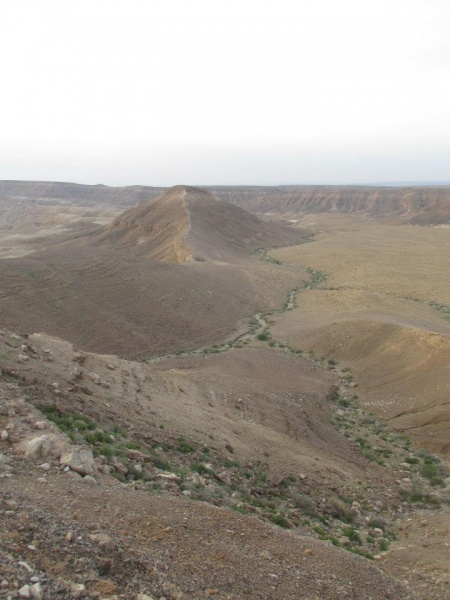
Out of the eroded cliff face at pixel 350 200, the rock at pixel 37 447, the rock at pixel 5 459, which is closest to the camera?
the rock at pixel 5 459

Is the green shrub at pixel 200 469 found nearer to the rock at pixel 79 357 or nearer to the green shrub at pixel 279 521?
the green shrub at pixel 279 521

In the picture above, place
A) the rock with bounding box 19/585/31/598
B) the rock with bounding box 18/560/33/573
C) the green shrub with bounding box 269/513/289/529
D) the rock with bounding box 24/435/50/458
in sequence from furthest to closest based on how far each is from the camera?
1. the green shrub with bounding box 269/513/289/529
2. the rock with bounding box 24/435/50/458
3. the rock with bounding box 18/560/33/573
4. the rock with bounding box 19/585/31/598

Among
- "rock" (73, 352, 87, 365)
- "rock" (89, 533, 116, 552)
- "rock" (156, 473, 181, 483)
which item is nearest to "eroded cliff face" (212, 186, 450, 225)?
"rock" (73, 352, 87, 365)

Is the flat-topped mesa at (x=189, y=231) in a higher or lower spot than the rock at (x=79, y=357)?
higher

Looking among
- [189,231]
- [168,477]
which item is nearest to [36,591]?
[168,477]

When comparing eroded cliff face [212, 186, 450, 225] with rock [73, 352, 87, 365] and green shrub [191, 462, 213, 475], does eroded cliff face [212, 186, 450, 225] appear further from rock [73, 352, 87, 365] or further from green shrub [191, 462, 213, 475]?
green shrub [191, 462, 213, 475]

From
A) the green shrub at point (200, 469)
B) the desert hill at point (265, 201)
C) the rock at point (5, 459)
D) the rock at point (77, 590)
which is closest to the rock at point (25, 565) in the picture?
the rock at point (77, 590)

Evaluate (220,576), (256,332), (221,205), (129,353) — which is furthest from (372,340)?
(221,205)
